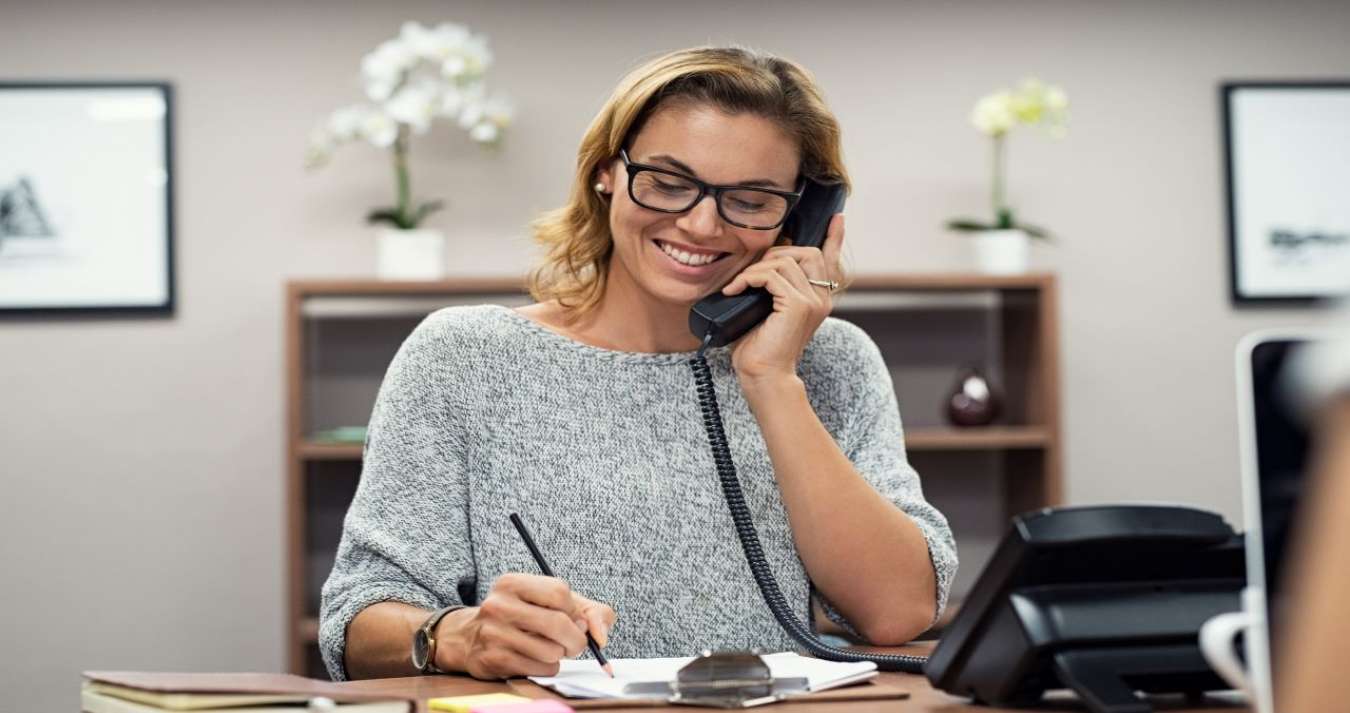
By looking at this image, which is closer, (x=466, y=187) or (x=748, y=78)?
(x=748, y=78)

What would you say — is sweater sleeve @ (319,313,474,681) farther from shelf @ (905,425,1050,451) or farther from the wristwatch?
shelf @ (905,425,1050,451)

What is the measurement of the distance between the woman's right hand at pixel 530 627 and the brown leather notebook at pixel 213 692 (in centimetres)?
17

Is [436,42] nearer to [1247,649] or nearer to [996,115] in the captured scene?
[996,115]

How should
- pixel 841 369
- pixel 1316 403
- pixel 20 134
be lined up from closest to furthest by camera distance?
1. pixel 1316 403
2. pixel 841 369
3. pixel 20 134

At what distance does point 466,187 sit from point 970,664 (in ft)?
9.56

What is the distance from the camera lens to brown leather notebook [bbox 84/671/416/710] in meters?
0.94

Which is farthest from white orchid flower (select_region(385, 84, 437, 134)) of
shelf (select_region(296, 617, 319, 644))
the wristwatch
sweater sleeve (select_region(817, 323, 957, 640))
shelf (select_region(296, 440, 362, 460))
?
the wristwatch

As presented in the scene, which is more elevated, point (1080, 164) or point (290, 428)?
point (1080, 164)

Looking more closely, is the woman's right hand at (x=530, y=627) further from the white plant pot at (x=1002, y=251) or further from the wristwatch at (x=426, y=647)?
the white plant pot at (x=1002, y=251)

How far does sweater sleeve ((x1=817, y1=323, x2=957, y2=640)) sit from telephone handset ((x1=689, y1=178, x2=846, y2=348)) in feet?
0.45

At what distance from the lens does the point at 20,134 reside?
3639mm

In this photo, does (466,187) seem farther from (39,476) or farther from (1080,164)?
(1080,164)

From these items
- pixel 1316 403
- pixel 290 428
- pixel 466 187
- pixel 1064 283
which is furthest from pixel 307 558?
pixel 1316 403

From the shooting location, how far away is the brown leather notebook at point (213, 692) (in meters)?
0.94
